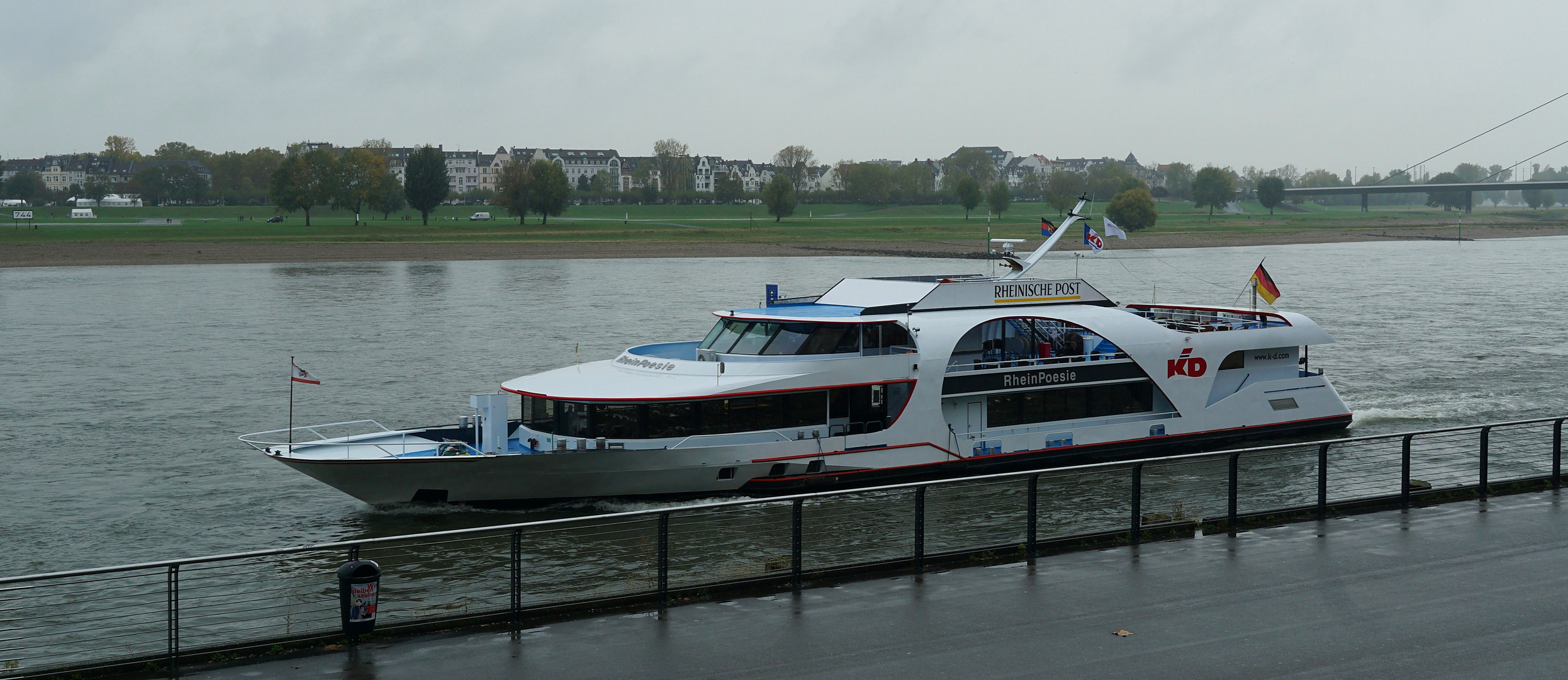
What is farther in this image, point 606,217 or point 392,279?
point 606,217

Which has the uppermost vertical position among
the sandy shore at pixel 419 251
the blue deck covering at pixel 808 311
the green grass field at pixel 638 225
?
the green grass field at pixel 638 225

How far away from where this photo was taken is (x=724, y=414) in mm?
20812

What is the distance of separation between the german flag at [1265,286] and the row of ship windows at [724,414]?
9887 millimetres

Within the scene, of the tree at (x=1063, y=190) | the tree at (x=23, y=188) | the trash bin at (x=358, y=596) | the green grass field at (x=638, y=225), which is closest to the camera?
the trash bin at (x=358, y=596)

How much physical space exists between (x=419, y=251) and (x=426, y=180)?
2777 cm

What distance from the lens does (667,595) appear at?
38.8 ft

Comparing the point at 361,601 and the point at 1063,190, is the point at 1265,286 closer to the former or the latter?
the point at 361,601

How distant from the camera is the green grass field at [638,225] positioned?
4269 inches

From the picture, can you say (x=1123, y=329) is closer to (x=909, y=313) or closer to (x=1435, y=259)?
(x=909, y=313)

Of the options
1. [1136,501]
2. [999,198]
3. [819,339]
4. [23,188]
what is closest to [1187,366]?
[819,339]

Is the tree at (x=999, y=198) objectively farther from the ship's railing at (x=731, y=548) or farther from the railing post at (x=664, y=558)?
the railing post at (x=664, y=558)

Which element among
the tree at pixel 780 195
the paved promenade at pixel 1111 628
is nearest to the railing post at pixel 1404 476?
the paved promenade at pixel 1111 628

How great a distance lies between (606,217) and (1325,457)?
460ft

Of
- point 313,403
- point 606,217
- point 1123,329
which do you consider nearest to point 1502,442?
point 1123,329
